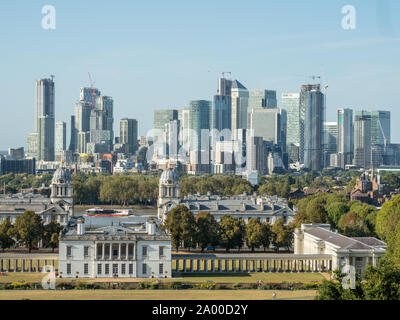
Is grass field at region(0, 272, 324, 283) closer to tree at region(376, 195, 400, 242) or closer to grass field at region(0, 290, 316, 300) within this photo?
grass field at region(0, 290, 316, 300)

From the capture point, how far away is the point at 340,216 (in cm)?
8712

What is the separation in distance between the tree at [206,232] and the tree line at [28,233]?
12.0 m

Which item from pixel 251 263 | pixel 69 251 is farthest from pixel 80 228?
pixel 251 263

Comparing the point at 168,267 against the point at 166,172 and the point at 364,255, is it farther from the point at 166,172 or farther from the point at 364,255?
the point at 166,172

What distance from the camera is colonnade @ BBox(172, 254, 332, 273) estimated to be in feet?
196

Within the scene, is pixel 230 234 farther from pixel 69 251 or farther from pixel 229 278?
pixel 69 251

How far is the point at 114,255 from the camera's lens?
5584 centimetres

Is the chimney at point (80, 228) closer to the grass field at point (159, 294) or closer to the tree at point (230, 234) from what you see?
the grass field at point (159, 294)

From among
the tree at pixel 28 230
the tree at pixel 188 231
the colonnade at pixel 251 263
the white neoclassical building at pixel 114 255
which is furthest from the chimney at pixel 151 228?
the tree at pixel 28 230

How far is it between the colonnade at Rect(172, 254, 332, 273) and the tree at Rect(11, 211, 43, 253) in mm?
13009

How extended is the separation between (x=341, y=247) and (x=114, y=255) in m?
16.6

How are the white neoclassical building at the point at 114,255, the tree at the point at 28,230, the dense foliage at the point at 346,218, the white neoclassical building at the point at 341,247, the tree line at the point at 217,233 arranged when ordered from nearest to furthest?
the white neoclassical building at the point at 114,255, the white neoclassical building at the point at 341,247, the tree at the point at 28,230, the tree line at the point at 217,233, the dense foliage at the point at 346,218

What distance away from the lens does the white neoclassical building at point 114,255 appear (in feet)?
181
